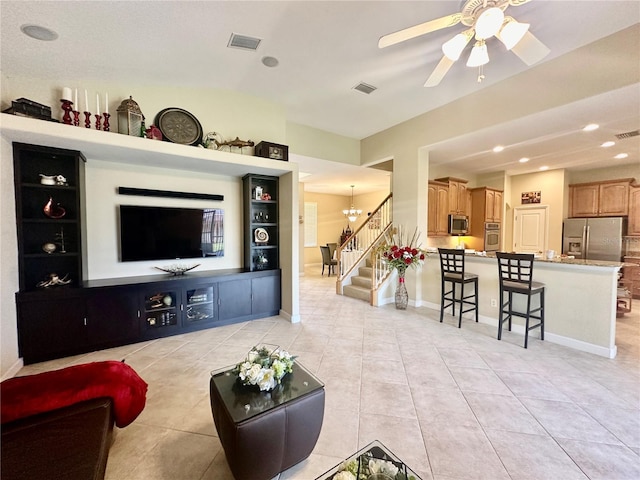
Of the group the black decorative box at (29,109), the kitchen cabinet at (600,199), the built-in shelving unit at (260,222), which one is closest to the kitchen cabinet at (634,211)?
the kitchen cabinet at (600,199)

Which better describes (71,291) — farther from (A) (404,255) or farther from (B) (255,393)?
(A) (404,255)

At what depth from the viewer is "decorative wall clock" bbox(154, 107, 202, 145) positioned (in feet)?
11.2

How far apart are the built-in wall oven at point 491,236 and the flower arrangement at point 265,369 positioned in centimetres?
640

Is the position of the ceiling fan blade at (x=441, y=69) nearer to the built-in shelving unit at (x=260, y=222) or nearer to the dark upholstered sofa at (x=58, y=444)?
the built-in shelving unit at (x=260, y=222)

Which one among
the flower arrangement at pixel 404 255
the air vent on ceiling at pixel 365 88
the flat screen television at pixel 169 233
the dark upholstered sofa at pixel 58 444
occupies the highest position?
the air vent on ceiling at pixel 365 88

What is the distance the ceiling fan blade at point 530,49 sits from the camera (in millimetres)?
2121

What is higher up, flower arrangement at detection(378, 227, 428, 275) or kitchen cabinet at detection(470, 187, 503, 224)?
kitchen cabinet at detection(470, 187, 503, 224)

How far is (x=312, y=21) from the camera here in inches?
97.9

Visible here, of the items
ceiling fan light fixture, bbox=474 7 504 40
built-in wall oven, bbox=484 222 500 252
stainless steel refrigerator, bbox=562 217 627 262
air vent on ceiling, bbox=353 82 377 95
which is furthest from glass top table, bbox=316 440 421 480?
stainless steel refrigerator, bbox=562 217 627 262

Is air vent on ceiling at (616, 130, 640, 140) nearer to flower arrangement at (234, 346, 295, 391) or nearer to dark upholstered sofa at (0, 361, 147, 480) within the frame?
flower arrangement at (234, 346, 295, 391)

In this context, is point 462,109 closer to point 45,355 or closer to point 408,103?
point 408,103

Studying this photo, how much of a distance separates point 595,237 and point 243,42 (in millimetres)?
8307

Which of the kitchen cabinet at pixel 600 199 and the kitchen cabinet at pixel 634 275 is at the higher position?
the kitchen cabinet at pixel 600 199

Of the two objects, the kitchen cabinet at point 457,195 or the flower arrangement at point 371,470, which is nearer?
the flower arrangement at point 371,470
